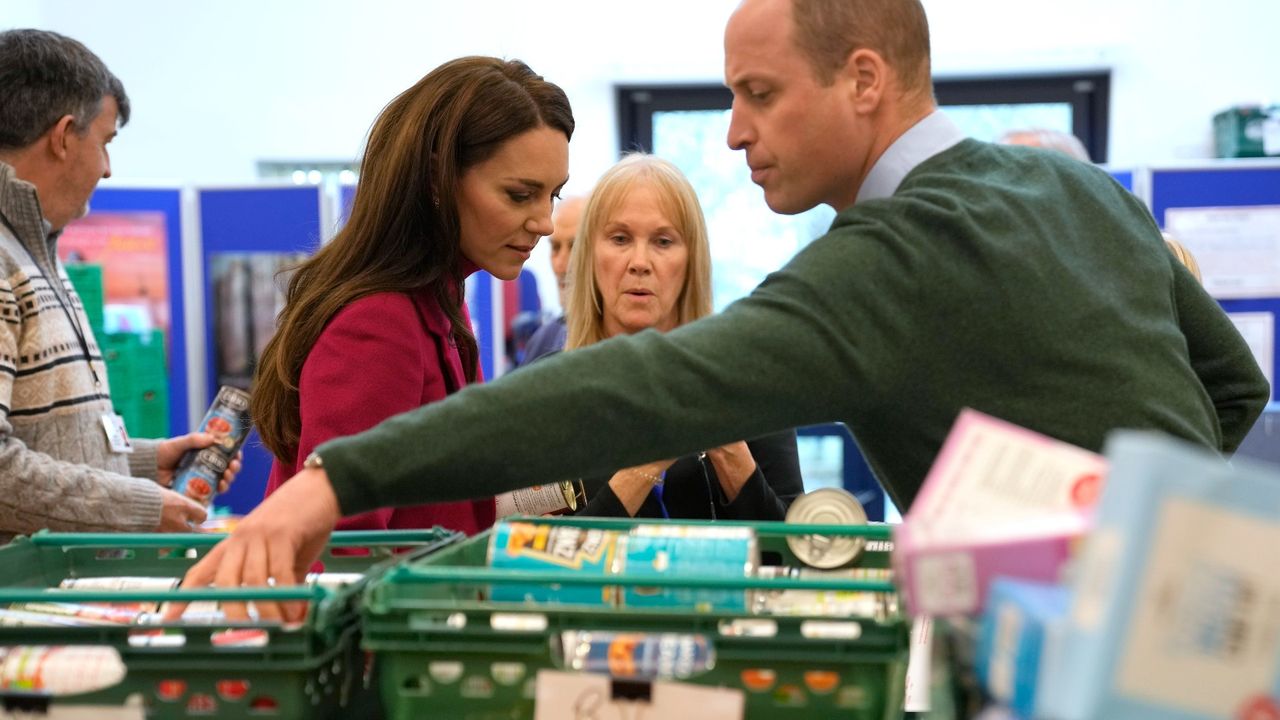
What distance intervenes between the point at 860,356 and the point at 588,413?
267 mm

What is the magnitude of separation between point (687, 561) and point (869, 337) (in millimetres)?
272

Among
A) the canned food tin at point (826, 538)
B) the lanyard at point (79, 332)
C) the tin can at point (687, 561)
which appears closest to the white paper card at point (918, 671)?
the canned food tin at point (826, 538)

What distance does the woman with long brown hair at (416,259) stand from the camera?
64.9 inches

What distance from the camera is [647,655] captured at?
3.27 feet

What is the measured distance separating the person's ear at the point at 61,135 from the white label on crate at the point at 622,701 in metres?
1.97

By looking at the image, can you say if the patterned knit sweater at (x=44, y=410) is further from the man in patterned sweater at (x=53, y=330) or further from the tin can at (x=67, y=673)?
the tin can at (x=67, y=673)

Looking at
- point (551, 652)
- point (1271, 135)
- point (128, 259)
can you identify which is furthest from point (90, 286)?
point (1271, 135)

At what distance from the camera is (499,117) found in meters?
1.87

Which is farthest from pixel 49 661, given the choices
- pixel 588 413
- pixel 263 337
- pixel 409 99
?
pixel 263 337

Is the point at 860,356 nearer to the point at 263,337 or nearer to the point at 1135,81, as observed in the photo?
the point at 263,337

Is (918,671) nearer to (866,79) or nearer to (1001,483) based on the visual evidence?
(866,79)

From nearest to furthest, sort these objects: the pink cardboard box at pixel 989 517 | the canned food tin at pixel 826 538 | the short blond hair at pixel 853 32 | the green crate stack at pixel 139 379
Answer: the pink cardboard box at pixel 989 517
the canned food tin at pixel 826 538
the short blond hair at pixel 853 32
the green crate stack at pixel 139 379

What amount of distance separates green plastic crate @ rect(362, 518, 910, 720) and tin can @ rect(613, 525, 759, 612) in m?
0.05

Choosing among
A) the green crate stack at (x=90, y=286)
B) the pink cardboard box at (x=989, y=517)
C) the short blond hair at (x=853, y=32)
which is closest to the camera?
the pink cardboard box at (x=989, y=517)
